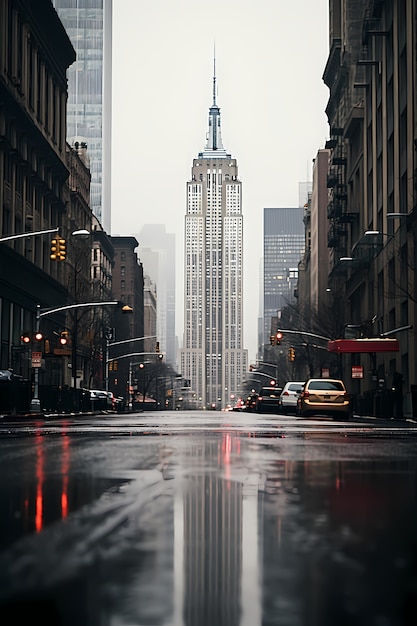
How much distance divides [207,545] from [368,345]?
53.1 meters

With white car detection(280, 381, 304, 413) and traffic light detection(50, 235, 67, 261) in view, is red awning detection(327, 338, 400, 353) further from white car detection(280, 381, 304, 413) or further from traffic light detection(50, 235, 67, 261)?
traffic light detection(50, 235, 67, 261)

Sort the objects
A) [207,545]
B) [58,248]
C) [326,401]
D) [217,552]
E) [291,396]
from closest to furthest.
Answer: [217,552], [207,545], [58,248], [326,401], [291,396]

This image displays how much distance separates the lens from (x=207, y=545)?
19.3ft

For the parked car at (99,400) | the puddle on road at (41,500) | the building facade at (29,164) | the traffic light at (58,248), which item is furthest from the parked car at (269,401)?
the puddle on road at (41,500)

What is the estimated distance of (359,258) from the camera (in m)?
78.0

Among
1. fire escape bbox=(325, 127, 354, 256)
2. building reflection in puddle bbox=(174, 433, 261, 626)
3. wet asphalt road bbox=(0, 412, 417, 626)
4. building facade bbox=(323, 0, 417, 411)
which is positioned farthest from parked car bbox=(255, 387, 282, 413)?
building reflection in puddle bbox=(174, 433, 261, 626)

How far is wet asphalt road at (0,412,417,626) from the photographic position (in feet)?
13.5

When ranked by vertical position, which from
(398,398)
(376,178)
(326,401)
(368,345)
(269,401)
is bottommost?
(269,401)

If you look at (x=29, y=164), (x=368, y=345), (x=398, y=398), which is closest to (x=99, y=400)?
(x=29, y=164)

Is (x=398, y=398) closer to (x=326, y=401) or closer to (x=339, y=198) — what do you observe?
(x=326, y=401)

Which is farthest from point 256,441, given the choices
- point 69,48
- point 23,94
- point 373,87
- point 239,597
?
point 69,48

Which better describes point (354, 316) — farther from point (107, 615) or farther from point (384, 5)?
point (107, 615)

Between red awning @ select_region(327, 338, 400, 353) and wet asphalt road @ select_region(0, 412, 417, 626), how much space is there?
4608 cm

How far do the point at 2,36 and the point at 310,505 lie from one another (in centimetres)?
6358
